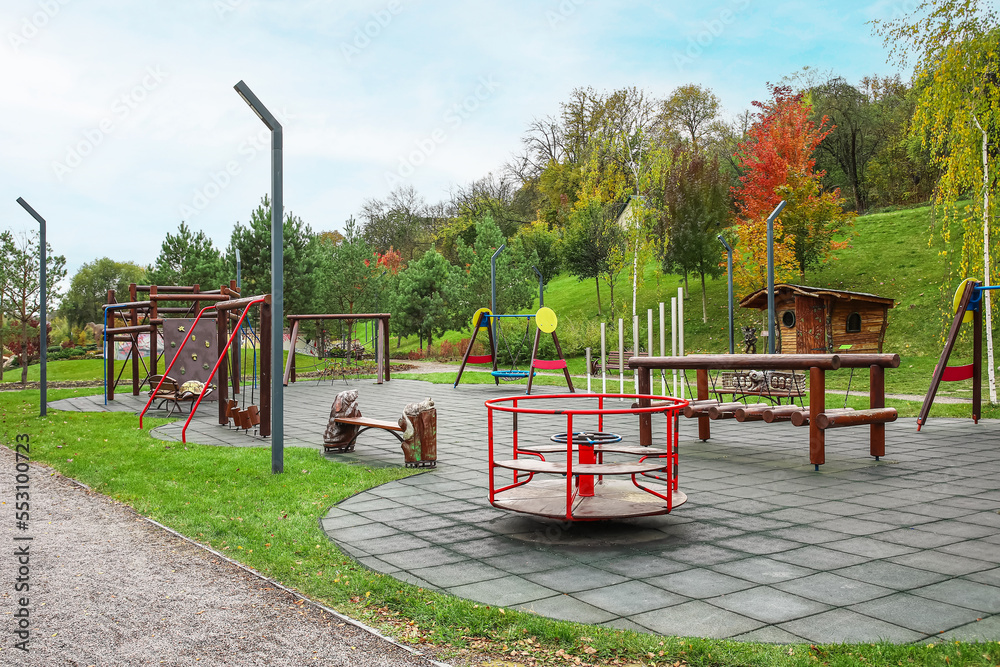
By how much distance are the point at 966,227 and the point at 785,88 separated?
21795mm

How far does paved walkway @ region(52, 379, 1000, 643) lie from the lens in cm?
355

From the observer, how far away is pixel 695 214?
28.6m

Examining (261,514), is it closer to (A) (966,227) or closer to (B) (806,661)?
(B) (806,661)

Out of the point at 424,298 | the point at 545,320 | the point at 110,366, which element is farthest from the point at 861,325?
the point at 110,366

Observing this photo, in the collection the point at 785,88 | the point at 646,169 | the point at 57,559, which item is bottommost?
the point at 57,559

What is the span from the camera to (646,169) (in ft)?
104

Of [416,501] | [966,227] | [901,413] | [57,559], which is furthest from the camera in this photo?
[966,227]

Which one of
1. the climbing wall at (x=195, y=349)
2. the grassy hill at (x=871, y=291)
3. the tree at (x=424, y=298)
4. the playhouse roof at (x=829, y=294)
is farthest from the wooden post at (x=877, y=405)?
the tree at (x=424, y=298)

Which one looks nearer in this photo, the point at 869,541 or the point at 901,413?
the point at 869,541

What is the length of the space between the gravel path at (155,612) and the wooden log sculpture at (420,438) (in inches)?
106

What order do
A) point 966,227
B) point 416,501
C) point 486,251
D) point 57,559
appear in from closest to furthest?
point 57,559 → point 416,501 → point 966,227 → point 486,251

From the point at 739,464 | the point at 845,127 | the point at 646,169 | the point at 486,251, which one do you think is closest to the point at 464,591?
the point at 739,464

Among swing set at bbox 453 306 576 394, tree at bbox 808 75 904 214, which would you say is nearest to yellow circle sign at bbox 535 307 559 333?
swing set at bbox 453 306 576 394

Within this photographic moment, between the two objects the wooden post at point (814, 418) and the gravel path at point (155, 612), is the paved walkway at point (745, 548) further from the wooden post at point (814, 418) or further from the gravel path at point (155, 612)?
the gravel path at point (155, 612)
